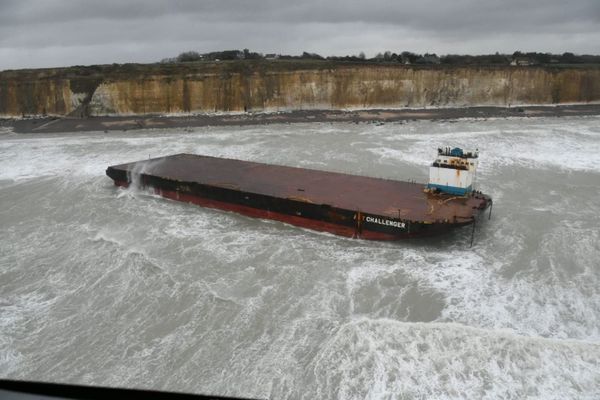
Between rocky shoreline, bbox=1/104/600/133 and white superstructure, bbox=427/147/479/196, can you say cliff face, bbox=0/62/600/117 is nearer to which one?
rocky shoreline, bbox=1/104/600/133

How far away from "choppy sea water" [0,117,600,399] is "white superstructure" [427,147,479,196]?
1296 mm

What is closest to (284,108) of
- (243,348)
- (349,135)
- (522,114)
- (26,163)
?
(349,135)

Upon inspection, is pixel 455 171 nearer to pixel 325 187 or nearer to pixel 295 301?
pixel 325 187

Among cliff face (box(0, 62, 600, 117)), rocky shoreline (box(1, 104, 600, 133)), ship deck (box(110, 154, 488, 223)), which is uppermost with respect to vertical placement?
cliff face (box(0, 62, 600, 117))

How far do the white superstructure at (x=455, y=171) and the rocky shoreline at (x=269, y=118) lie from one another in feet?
77.7

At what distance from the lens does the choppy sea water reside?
700cm

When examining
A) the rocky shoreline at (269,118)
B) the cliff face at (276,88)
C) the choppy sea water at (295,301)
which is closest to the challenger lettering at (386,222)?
the choppy sea water at (295,301)

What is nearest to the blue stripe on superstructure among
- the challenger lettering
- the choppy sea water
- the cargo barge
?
the cargo barge

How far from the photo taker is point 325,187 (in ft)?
47.5

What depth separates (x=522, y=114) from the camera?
1545 inches

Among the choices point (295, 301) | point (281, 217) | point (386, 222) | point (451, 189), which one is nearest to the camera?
point (295, 301)

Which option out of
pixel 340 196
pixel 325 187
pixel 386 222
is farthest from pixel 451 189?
pixel 325 187

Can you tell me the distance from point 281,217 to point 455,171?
502 centimetres

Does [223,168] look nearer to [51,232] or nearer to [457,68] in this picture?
[51,232]
